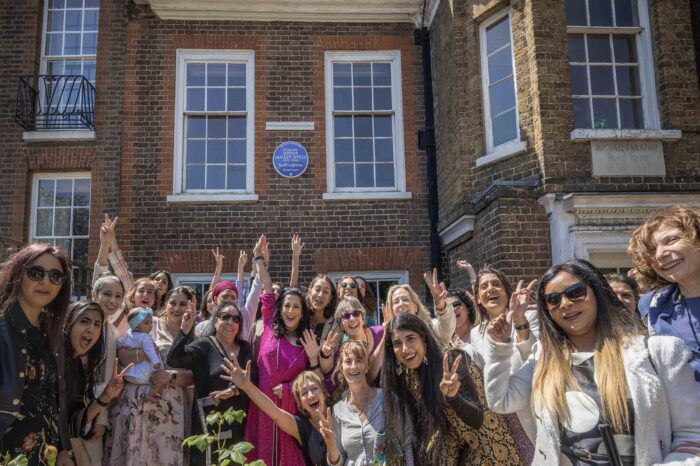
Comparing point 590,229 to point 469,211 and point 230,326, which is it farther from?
point 230,326

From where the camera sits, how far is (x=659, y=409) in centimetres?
206

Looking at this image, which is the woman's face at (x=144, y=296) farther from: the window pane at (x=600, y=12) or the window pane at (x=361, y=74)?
the window pane at (x=600, y=12)

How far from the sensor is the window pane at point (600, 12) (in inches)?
280

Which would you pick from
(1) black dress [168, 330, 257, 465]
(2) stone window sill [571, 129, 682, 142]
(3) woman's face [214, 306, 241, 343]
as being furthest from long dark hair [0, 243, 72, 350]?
(2) stone window sill [571, 129, 682, 142]

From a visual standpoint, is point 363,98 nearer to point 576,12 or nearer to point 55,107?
point 576,12

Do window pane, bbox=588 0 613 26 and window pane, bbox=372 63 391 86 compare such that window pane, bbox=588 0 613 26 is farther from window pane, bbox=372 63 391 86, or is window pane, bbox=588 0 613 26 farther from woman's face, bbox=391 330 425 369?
woman's face, bbox=391 330 425 369

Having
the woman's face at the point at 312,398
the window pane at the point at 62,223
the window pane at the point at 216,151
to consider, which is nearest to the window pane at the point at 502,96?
the window pane at the point at 216,151

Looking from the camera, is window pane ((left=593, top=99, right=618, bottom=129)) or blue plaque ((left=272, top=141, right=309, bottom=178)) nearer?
window pane ((left=593, top=99, right=618, bottom=129))

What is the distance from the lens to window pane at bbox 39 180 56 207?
28.6 ft

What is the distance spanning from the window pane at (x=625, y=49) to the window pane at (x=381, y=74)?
3276 mm

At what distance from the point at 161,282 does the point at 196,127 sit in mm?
3910

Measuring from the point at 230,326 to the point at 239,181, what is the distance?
15.8 ft

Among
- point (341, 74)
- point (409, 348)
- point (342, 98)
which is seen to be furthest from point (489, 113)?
point (409, 348)

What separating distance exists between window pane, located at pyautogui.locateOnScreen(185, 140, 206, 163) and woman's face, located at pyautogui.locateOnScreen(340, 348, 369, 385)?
600cm
